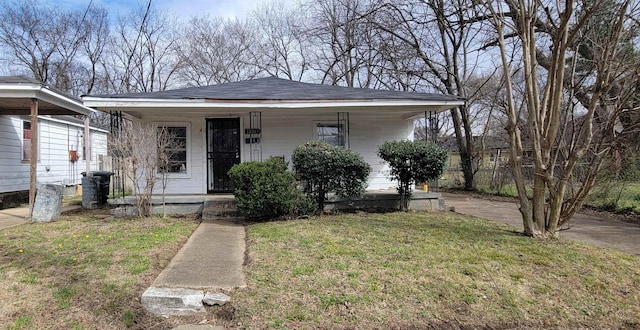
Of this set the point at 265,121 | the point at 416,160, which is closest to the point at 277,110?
the point at 265,121

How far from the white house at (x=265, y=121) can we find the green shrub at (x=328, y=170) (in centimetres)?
136

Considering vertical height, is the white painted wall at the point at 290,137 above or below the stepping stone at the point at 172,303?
above

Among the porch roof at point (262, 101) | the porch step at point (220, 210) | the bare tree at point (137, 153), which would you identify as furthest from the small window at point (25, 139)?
the porch step at point (220, 210)

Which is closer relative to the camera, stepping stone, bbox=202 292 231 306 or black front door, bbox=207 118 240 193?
stepping stone, bbox=202 292 231 306

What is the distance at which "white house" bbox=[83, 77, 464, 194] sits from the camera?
843 cm

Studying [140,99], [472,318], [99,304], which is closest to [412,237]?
[472,318]

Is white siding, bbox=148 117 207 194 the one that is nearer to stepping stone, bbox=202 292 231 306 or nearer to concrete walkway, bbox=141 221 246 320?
concrete walkway, bbox=141 221 246 320

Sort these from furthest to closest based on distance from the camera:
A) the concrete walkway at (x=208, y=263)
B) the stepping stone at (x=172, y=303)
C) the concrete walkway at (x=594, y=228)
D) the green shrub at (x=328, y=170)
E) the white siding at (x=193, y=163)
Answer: the white siding at (x=193, y=163) → the green shrub at (x=328, y=170) → the concrete walkway at (x=594, y=228) → the concrete walkway at (x=208, y=263) → the stepping stone at (x=172, y=303)

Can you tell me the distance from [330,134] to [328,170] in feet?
8.87

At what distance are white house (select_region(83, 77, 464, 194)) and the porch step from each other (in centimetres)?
140

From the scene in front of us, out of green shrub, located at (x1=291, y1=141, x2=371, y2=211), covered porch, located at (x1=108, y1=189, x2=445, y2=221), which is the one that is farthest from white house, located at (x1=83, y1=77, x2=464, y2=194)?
green shrub, located at (x1=291, y1=141, x2=371, y2=211)

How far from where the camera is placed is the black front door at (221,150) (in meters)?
9.62

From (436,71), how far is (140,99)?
13073 mm

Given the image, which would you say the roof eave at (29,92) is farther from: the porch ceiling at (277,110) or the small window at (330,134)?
the small window at (330,134)
